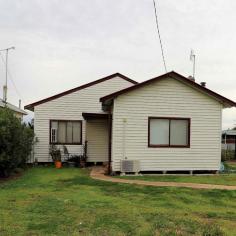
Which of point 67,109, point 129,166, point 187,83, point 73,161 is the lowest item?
point 73,161

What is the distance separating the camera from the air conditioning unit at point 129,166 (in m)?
13.6

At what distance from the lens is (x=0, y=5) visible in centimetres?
1141

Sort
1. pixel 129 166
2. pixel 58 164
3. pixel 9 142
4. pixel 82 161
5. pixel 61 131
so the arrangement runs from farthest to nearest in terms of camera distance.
→ pixel 61 131 < pixel 82 161 < pixel 58 164 < pixel 129 166 < pixel 9 142

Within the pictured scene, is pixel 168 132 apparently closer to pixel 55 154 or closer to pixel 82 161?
pixel 82 161

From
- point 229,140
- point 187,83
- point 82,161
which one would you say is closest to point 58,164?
point 82,161

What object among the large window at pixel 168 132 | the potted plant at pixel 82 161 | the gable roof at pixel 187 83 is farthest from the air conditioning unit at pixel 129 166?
the potted plant at pixel 82 161

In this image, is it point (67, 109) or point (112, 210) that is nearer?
point (112, 210)

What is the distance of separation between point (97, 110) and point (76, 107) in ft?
3.66

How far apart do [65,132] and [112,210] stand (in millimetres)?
11525

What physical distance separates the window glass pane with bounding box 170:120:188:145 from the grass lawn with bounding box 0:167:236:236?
3.94 m

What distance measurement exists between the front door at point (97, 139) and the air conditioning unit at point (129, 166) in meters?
5.26

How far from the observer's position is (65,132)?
18578 millimetres

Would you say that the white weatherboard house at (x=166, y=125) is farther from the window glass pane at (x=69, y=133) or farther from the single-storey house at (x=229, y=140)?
the single-storey house at (x=229, y=140)

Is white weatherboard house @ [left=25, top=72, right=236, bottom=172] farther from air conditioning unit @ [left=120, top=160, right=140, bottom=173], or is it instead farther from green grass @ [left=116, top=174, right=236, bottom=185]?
green grass @ [left=116, top=174, right=236, bottom=185]
